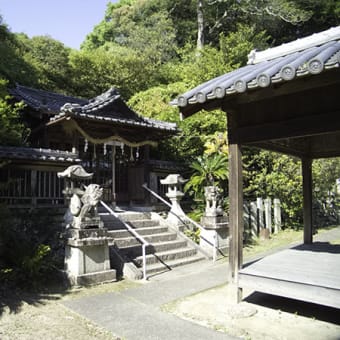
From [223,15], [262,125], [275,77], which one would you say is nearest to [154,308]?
[262,125]

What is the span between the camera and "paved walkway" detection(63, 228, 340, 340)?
441 centimetres

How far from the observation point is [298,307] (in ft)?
17.6

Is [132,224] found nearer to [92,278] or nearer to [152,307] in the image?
[92,278]

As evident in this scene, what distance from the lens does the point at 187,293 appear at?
6.16m

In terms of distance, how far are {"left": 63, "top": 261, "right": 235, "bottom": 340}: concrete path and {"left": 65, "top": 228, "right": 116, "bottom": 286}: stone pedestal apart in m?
0.72

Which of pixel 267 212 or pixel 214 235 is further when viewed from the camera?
pixel 267 212

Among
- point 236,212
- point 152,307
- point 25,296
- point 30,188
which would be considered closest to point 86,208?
point 25,296

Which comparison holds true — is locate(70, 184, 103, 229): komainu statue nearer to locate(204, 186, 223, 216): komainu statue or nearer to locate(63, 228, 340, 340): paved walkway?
locate(63, 228, 340, 340): paved walkway

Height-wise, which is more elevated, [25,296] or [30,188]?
[30,188]

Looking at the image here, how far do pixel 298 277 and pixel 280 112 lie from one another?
98.9 inches

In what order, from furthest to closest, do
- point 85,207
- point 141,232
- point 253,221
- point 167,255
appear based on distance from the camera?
point 253,221
point 141,232
point 167,255
point 85,207

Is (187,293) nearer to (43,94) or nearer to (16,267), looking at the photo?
(16,267)

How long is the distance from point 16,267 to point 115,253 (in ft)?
7.08

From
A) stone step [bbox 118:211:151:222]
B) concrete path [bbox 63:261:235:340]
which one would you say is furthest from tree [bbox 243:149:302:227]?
concrete path [bbox 63:261:235:340]
